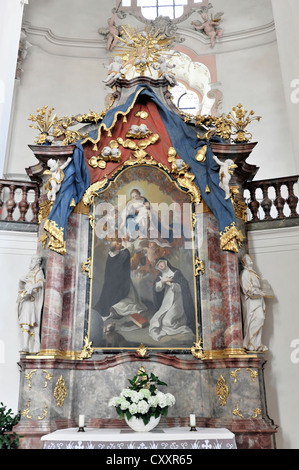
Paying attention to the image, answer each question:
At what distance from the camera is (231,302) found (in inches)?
266

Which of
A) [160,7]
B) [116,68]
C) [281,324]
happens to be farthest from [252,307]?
[160,7]

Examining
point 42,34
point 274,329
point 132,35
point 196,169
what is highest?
point 42,34

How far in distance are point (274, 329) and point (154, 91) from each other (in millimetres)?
4255

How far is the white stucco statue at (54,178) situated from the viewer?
273 inches

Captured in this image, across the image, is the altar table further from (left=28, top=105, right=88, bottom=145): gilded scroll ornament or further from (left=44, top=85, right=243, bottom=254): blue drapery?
(left=28, top=105, right=88, bottom=145): gilded scroll ornament

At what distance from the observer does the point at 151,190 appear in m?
7.66

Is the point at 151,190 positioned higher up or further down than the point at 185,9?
further down

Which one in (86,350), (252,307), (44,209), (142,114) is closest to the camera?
(86,350)

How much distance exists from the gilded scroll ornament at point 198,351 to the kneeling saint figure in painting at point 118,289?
901mm

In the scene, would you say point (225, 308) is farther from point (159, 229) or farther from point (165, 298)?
point (159, 229)

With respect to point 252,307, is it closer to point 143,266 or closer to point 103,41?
point 143,266

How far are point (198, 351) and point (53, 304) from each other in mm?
2119
